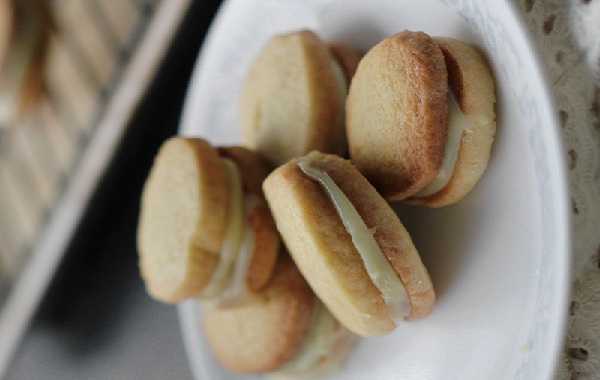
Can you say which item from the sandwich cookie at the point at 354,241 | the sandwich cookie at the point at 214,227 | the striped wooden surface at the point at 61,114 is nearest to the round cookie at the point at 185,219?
the sandwich cookie at the point at 214,227

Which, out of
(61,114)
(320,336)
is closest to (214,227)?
(320,336)

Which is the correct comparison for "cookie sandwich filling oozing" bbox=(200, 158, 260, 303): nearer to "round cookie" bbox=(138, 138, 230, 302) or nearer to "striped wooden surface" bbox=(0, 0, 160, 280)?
"round cookie" bbox=(138, 138, 230, 302)

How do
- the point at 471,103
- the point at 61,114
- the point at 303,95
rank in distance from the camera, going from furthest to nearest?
the point at 61,114 < the point at 303,95 < the point at 471,103

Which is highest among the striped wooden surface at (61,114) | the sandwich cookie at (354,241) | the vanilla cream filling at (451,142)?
the vanilla cream filling at (451,142)

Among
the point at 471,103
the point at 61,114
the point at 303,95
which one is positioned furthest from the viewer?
the point at 61,114

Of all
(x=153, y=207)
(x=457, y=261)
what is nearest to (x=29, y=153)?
(x=153, y=207)

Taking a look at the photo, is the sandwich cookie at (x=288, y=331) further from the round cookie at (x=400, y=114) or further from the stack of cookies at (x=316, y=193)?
the round cookie at (x=400, y=114)

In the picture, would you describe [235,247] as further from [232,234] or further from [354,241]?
[354,241]
